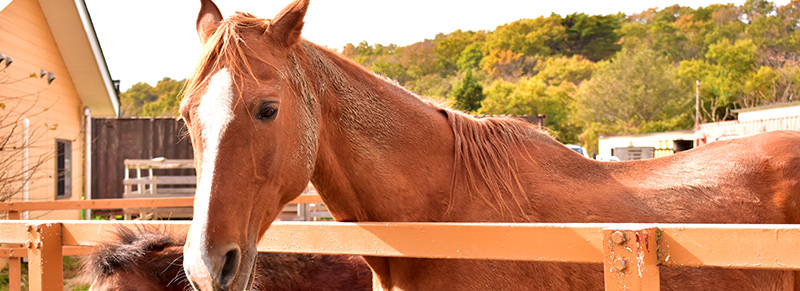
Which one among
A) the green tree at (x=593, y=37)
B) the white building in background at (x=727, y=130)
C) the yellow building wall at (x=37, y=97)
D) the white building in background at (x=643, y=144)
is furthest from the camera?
the green tree at (x=593, y=37)

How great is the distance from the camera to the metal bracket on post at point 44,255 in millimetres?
2340

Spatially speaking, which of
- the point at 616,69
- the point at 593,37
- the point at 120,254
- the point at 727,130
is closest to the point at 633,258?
the point at 120,254

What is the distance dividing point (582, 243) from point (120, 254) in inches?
105

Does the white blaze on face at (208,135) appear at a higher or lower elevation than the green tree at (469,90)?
lower

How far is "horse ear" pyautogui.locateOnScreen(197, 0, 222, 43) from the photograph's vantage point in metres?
2.12

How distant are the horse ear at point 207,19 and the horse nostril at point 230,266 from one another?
91cm

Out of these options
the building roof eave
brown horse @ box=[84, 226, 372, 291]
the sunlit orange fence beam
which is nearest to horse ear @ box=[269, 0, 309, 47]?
brown horse @ box=[84, 226, 372, 291]

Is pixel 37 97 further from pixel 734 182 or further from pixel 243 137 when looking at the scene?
pixel 734 182

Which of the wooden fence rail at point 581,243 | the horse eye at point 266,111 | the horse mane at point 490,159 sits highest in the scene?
the horse eye at point 266,111

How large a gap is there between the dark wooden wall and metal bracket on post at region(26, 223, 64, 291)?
14616 mm

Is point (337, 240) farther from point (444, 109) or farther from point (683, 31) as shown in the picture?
point (683, 31)

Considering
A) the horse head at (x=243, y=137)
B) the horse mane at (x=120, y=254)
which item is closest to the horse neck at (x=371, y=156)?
the horse head at (x=243, y=137)

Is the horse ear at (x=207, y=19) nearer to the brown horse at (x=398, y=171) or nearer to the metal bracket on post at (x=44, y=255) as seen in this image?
the brown horse at (x=398, y=171)

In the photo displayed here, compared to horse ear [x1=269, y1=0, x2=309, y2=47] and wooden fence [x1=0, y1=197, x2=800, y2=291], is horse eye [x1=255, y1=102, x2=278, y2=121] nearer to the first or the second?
horse ear [x1=269, y1=0, x2=309, y2=47]
